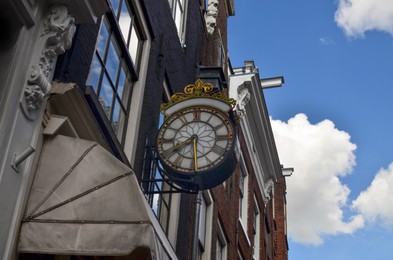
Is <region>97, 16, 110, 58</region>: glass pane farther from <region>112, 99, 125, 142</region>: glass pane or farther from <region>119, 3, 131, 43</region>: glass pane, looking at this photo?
<region>112, 99, 125, 142</region>: glass pane

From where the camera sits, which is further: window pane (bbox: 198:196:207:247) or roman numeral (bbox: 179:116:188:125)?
window pane (bbox: 198:196:207:247)

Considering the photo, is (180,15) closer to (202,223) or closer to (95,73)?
(202,223)

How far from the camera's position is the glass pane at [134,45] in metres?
10.0

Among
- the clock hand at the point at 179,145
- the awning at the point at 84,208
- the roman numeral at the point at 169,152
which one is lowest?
the awning at the point at 84,208

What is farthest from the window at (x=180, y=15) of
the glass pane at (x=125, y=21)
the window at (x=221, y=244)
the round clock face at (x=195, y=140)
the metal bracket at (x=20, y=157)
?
the metal bracket at (x=20, y=157)

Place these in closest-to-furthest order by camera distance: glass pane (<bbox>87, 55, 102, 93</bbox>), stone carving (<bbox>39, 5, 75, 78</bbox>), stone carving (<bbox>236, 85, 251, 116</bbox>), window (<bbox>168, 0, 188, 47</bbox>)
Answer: stone carving (<bbox>39, 5, 75, 78</bbox>), glass pane (<bbox>87, 55, 102, 93</bbox>), window (<bbox>168, 0, 188, 47</bbox>), stone carving (<bbox>236, 85, 251, 116</bbox>)

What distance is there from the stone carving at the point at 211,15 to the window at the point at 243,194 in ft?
19.0

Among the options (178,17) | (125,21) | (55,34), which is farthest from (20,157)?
(178,17)

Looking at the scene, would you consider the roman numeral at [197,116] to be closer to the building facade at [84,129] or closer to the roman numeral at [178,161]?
the roman numeral at [178,161]

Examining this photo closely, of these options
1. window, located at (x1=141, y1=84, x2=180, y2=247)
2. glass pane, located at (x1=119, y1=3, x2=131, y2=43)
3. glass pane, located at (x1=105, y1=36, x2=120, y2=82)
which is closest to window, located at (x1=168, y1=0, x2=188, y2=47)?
window, located at (x1=141, y1=84, x2=180, y2=247)

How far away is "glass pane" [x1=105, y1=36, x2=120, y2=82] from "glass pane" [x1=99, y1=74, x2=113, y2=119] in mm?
181

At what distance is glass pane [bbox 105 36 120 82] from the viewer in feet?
29.0

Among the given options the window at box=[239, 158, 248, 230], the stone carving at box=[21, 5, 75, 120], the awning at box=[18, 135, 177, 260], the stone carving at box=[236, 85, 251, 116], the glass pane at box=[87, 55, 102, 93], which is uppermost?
the stone carving at box=[236, 85, 251, 116]

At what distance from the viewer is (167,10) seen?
40.7 feet
